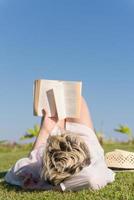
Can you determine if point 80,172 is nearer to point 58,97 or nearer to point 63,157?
point 63,157

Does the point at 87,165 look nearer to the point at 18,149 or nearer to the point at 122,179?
the point at 122,179

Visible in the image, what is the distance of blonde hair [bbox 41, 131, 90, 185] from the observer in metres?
4.87

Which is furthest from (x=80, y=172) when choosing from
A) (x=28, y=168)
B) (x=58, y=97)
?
(x=58, y=97)

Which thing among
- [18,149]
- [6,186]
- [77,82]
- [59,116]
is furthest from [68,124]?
[18,149]

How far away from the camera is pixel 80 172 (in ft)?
16.8

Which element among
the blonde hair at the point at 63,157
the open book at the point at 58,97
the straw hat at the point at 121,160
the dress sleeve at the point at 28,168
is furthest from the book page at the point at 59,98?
the straw hat at the point at 121,160

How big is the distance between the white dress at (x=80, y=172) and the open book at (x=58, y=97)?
214 mm

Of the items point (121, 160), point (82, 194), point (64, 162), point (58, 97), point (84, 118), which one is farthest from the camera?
point (121, 160)

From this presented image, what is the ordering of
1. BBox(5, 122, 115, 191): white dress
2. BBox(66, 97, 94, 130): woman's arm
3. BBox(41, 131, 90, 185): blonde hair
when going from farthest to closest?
BBox(66, 97, 94, 130): woman's arm, BBox(5, 122, 115, 191): white dress, BBox(41, 131, 90, 185): blonde hair

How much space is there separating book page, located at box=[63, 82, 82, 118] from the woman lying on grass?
173mm

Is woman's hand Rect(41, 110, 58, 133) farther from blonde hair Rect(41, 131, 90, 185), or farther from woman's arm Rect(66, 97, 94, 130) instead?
blonde hair Rect(41, 131, 90, 185)

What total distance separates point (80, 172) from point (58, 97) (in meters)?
1.10

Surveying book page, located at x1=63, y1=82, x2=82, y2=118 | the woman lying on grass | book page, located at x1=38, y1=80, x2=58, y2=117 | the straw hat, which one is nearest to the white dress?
the woman lying on grass

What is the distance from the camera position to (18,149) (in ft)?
52.6
